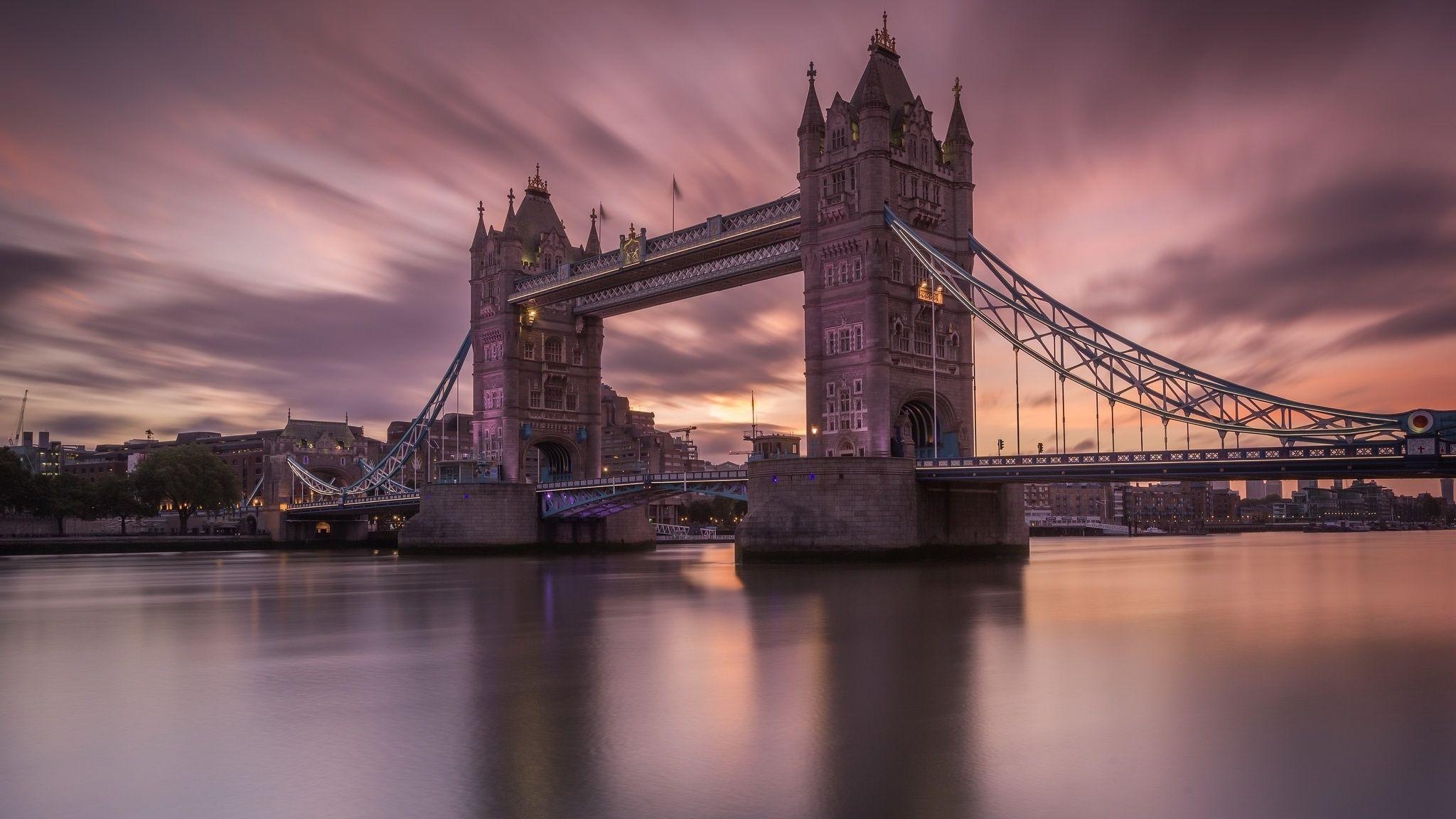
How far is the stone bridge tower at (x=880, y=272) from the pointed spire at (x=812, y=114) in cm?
5

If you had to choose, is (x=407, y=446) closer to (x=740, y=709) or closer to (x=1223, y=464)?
(x=1223, y=464)

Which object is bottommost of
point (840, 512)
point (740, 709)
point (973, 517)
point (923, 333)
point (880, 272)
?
point (740, 709)

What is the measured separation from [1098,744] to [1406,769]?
8.94 ft

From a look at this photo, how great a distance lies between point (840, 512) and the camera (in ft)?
132

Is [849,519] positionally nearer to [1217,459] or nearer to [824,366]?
[824,366]

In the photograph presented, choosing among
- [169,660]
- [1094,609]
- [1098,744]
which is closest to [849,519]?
[1094,609]

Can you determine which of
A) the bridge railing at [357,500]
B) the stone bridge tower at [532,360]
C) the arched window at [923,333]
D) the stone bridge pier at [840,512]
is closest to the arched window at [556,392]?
the stone bridge tower at [532,360]

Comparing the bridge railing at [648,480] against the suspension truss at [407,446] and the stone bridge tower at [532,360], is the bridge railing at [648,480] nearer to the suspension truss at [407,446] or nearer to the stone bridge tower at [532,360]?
the stone bridge tower at [532,360]

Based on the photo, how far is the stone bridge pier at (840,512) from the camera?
40219mm

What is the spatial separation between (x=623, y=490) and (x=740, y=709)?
149 ft

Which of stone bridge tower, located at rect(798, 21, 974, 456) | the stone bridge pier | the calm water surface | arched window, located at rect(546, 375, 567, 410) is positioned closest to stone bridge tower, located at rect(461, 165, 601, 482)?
arched window, located at rect(546, 375, 567, 410)

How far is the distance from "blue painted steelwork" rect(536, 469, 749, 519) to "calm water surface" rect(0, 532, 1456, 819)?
21.2 meters

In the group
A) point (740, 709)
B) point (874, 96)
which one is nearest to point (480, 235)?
point (874, 96)

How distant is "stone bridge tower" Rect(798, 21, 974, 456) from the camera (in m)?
45.1
